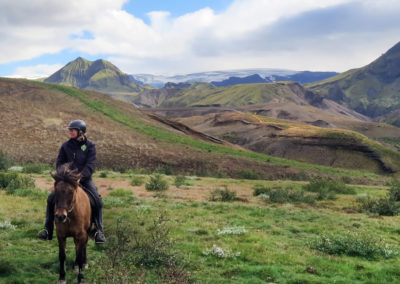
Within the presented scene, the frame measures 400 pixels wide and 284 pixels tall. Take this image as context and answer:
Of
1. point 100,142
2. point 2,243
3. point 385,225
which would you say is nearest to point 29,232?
point 2,243

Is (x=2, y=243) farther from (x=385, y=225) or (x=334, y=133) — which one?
(x=334, y=133)

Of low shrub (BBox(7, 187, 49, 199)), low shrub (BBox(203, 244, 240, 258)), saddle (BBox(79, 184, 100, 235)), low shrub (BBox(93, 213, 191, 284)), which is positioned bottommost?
low shrub (BBox(7, 187, 49, 199))

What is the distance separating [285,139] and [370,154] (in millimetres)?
23372

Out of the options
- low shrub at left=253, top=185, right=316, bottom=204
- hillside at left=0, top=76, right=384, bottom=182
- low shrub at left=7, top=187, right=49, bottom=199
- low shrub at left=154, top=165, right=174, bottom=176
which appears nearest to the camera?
low shrub at left=7, top=187, right=49, bottom=199

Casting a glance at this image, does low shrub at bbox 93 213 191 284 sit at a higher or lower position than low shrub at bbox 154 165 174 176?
higher

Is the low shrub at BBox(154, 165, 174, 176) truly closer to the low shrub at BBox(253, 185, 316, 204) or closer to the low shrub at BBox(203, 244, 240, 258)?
the low shrub at BBox(253, 185, 316, 204)

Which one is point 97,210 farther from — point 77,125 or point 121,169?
point 121,169

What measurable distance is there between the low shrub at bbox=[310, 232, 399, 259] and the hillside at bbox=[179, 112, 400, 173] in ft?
252

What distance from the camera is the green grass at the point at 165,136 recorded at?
62.8m

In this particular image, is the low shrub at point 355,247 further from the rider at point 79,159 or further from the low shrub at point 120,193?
the low shrub at point 120,193

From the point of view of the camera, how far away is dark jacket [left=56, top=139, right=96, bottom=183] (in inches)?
374

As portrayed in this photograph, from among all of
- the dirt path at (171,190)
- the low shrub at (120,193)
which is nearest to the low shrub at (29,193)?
the dirt path at (171,190)

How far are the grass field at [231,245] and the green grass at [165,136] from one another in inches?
1695

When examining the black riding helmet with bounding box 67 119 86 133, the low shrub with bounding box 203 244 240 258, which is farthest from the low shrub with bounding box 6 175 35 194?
the low shrub with bounding box 203 244 240 258
